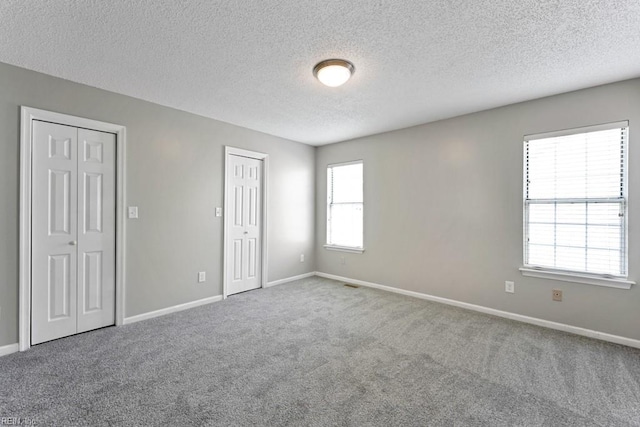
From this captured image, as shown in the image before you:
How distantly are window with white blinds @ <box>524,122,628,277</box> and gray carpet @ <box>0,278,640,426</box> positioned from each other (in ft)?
2.66

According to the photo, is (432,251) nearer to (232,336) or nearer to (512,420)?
(512,420)

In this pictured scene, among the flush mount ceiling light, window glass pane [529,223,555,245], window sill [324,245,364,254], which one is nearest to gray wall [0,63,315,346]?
window sill [324,245,364,254]

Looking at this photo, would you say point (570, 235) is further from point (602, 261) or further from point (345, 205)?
point (345, 205)

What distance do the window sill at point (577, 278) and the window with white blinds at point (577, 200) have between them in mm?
53

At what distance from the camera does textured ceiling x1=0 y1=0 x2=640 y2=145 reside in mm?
1848

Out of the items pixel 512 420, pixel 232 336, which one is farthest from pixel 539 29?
pixel 232 336

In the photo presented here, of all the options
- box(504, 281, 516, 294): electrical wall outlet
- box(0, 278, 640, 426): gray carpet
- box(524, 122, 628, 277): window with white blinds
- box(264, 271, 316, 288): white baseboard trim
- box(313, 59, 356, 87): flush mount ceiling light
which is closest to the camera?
box(0, 278, 640, 426): gray carpet

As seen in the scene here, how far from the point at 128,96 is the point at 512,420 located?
14.5 feet

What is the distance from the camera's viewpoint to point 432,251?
410 cm

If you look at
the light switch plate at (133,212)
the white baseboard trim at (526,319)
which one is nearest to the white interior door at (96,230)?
the light switch plate at (133,212)

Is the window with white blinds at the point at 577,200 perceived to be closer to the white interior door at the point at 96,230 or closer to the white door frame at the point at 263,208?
the white door frame at the point at 263,208

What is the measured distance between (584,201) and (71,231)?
518 cm

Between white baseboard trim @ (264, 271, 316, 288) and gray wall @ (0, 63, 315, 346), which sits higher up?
gray wall @ (0, 63, 315, 346)

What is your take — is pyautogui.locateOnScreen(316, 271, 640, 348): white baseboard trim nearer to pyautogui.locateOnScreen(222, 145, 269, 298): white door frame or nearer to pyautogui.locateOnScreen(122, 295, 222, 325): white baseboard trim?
pyautogui.locateOnScreen(222, 145, 269, 298): white door frame
